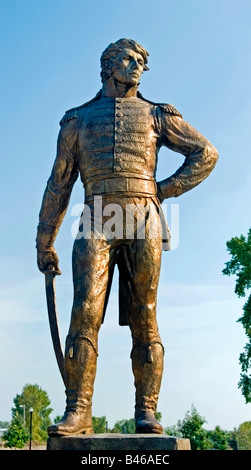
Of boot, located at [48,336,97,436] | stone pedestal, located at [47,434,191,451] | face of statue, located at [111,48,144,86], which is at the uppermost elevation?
face of statue, located at [111,48,144,86]

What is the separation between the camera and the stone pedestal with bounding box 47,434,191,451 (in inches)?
184

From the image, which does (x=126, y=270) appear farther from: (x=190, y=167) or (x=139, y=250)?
(x=190, y=167)

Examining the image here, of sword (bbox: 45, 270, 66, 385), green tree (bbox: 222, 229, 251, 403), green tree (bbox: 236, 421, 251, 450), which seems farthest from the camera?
green tree (bbox: 236, 421, 251, 450)

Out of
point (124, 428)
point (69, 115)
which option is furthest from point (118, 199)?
point (124, 428)

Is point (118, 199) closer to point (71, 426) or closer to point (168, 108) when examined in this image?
point (168, 108)

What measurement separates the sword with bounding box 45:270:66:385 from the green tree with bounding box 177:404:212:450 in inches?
826

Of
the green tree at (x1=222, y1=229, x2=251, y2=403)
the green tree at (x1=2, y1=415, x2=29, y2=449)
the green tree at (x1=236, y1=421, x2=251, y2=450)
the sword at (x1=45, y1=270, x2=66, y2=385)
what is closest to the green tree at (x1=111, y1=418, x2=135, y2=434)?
the green tree at (x1=2, y1=415, x2=29, y2=449)

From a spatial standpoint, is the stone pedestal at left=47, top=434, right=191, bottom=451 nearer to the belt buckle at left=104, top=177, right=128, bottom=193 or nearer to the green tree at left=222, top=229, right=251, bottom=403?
the belt buckle at left=104, top=177, right=128, bottom=193

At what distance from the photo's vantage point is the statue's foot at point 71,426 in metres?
4.91

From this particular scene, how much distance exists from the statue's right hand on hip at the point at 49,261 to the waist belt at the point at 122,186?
2.64ft

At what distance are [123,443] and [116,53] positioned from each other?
385cm

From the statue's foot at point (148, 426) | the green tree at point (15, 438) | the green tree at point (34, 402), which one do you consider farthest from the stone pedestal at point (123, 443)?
the green tree at point (34, 402)

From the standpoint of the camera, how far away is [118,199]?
19.2 ft

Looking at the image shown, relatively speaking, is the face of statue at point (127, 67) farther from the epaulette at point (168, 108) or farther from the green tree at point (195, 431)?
the green tree at point (195, 431)
